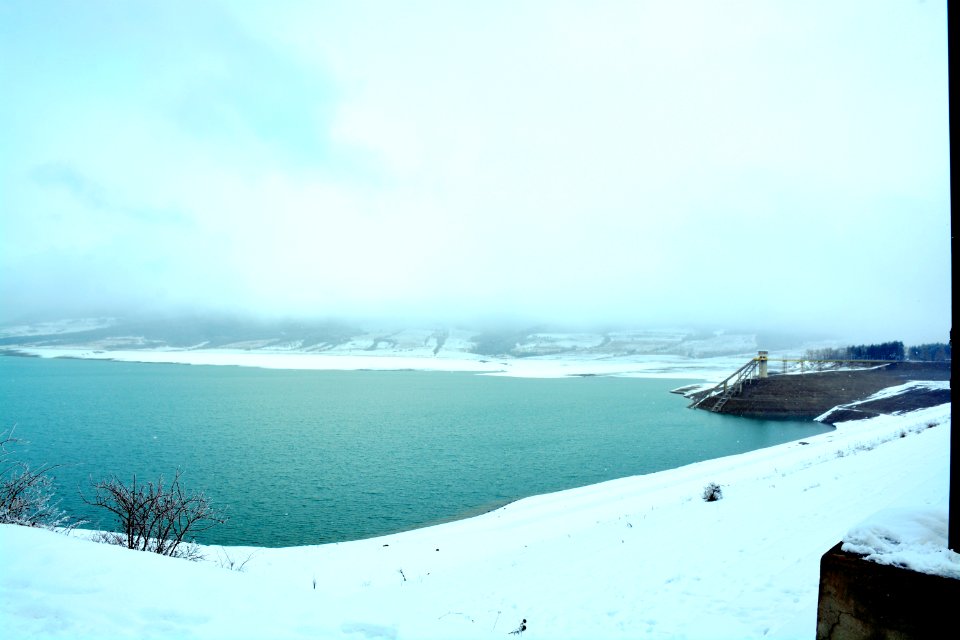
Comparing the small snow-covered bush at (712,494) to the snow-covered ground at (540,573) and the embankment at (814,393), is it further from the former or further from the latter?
the embankment at (814,393)

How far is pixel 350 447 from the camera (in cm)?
3628

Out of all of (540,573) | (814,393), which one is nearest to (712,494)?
(540,573)

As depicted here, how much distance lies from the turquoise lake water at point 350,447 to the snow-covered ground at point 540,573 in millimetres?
6079

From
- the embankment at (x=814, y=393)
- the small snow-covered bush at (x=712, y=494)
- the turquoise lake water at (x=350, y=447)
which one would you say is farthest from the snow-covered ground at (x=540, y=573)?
the embankment at (x=814, y=393)

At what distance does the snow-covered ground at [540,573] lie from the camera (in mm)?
4895

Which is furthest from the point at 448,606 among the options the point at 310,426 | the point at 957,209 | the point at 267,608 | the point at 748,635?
the point at 310,426

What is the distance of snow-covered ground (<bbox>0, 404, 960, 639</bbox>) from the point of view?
4895 mm

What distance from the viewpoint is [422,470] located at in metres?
29.6

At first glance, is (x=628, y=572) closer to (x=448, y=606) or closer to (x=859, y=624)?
(x=448, y=606)

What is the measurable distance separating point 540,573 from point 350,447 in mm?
28336

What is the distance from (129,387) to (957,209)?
97432 mm

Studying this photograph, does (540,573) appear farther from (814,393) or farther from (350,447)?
(814,393)

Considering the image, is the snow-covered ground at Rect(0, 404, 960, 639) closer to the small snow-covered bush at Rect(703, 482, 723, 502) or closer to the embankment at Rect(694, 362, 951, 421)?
the small snow-covered bush at Rect(703, 482, 723, 502)

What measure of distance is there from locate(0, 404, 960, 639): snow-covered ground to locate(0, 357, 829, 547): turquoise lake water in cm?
608
